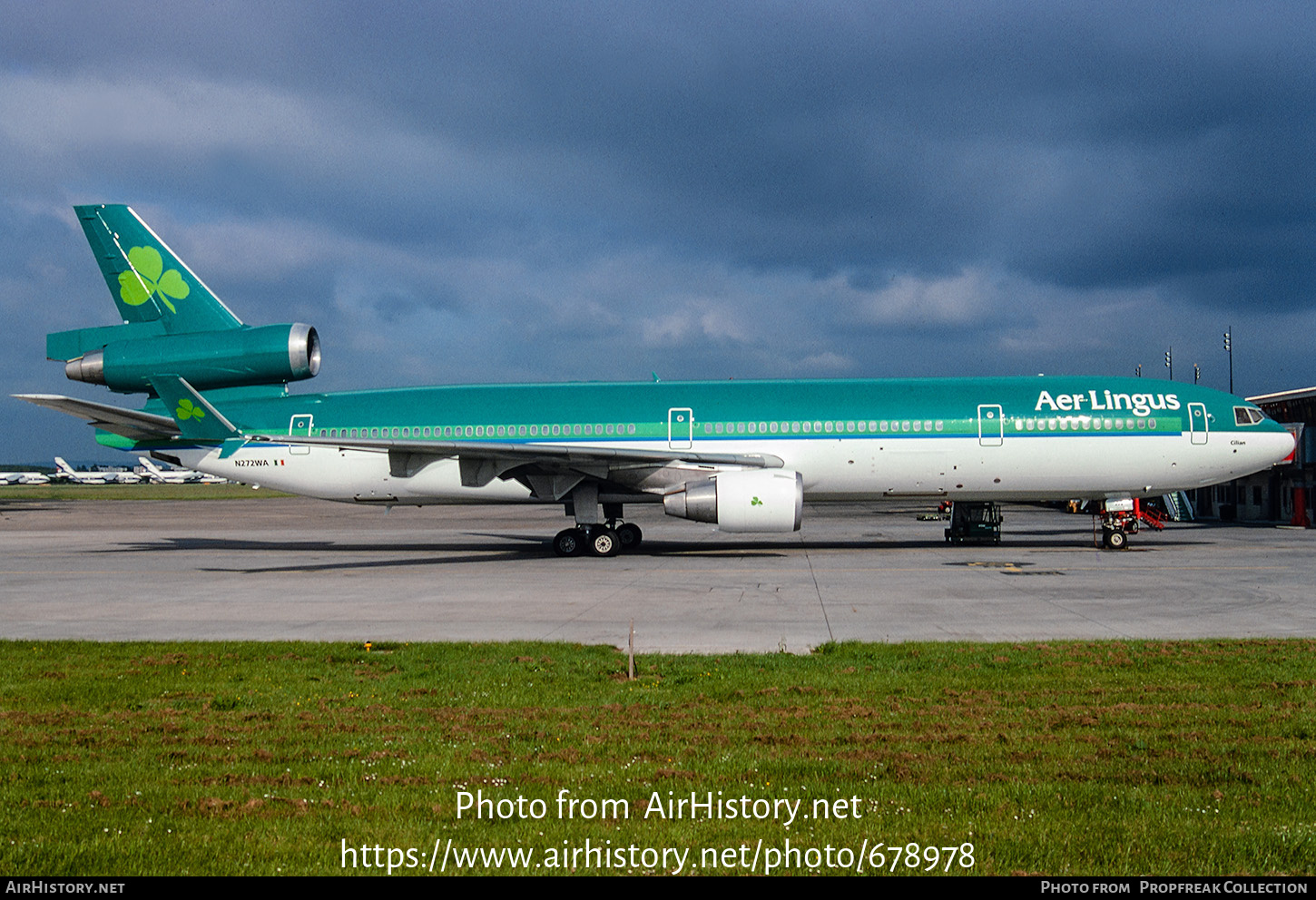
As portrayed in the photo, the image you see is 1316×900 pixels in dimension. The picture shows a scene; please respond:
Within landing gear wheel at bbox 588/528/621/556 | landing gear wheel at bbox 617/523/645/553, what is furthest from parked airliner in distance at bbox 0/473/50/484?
landing gear wheel at bbox 588/528/621/556

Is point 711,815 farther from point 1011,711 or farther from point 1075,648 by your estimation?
point 1075,648

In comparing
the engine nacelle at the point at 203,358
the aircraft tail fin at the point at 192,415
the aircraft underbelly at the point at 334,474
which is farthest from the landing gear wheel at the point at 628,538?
the aircraft tail fin at the point at 192,415

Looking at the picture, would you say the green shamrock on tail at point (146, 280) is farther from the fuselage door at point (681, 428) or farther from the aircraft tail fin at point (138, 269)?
the fuselage door at point (681, 428)

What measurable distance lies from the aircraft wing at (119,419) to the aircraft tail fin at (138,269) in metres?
2.40

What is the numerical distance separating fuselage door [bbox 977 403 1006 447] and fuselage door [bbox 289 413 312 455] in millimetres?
16311

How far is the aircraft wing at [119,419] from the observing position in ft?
68.4

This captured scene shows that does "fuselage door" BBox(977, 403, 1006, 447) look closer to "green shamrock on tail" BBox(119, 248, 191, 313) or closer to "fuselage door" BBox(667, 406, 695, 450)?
"fuselage door" BBox(667, 406, 695, 450)

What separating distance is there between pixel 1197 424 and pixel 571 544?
15.2m

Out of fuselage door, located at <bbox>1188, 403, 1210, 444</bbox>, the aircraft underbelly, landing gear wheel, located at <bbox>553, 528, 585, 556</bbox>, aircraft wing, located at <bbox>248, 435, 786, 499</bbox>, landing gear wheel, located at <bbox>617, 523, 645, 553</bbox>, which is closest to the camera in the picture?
aircraft wing, located at <bbox>248, 435, 786, 499</bbox>

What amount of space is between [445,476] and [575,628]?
12161 millimetres

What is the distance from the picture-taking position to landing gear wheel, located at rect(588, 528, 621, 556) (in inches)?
915

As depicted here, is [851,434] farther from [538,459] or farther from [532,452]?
[532,452]

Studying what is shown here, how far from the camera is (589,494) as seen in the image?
909 inches

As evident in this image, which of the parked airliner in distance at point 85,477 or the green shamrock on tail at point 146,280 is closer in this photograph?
the green shamrock on tail at point 146,280
